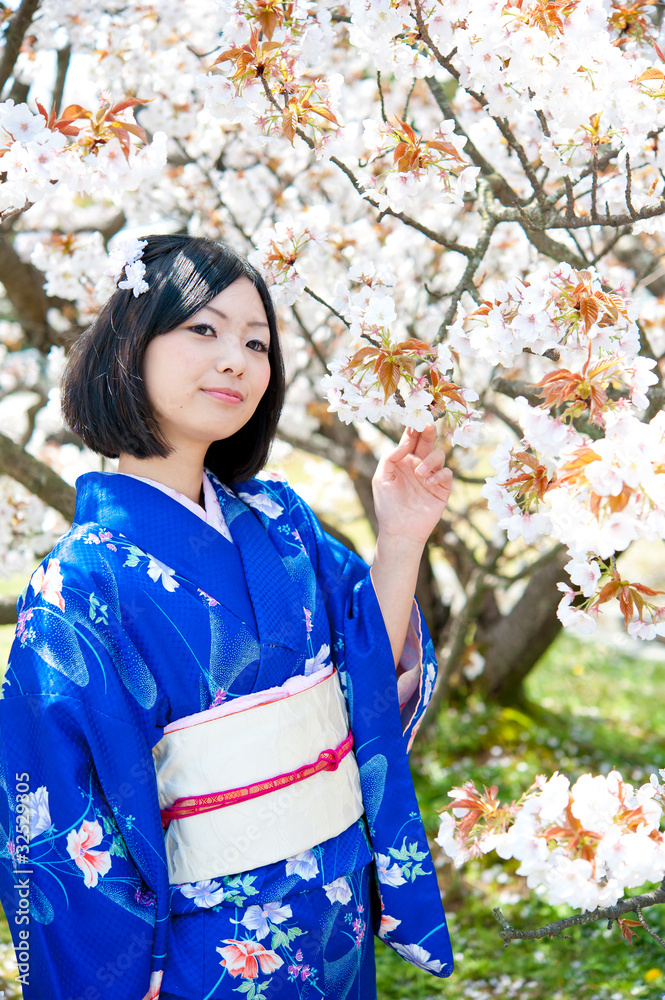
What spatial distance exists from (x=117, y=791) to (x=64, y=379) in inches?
33.8

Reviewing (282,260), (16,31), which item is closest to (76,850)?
(282,260)

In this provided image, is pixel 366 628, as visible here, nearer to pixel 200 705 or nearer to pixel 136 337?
pixel 200 705

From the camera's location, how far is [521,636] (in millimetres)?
3930

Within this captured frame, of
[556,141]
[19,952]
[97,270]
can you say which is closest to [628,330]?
[556,141]

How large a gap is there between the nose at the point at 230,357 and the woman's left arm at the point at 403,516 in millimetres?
402

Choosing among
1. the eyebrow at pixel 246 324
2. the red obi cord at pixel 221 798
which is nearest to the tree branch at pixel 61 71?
the eyebrow at pixel 246 324

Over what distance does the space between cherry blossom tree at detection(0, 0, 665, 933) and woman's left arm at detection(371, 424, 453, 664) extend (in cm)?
10

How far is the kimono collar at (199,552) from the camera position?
1574 millimetres

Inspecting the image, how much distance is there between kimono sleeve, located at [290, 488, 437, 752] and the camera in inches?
69.5

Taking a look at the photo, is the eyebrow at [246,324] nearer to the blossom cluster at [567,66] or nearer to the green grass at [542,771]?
the blossom cluster at [567,66]

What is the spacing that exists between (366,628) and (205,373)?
62 cm

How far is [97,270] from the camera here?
2.96 meters

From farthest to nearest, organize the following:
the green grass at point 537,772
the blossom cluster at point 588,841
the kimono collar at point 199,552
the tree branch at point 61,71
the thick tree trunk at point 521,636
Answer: the thick tree trunk at point 521,636
the tree branch at point 61,71
the green grass at point 537,772
the kimono collar at point 199,552
the blossom cluster at point 588,841

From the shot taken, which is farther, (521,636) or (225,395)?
(521,636)
